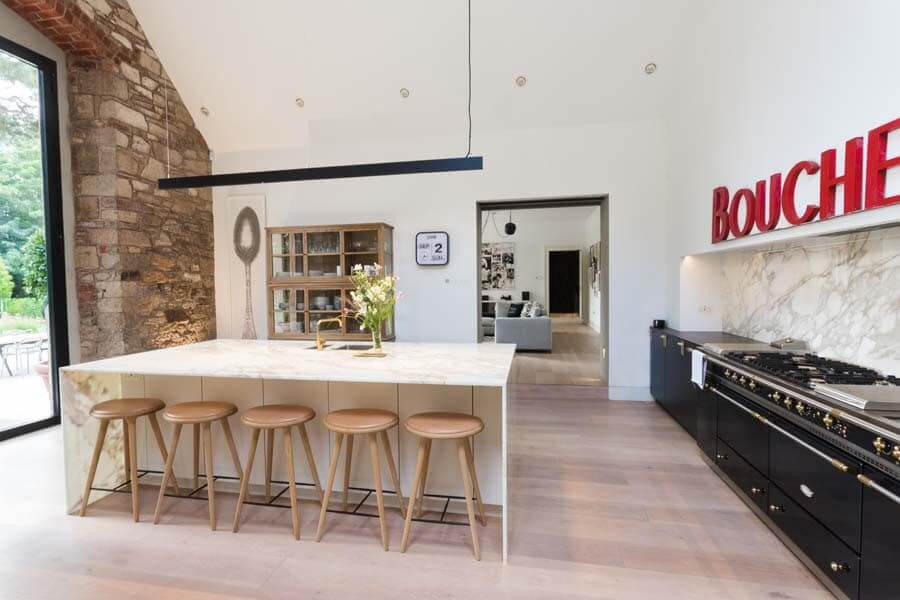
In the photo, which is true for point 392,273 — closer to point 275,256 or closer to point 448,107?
point 275,256

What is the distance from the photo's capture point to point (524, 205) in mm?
4910

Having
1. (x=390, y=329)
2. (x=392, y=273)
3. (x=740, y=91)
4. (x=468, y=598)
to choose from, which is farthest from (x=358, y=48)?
(x=468, y=598)

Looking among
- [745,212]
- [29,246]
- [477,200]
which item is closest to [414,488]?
[745,212]

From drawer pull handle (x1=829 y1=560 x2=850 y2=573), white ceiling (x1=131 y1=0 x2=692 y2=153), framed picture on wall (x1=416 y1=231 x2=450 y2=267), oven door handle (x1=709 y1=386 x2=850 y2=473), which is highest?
white ceiling (x1=131 y1=0 x2=692 y2=153)

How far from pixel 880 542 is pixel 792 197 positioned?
163 centimetres

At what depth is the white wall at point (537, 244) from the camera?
36.6 feet

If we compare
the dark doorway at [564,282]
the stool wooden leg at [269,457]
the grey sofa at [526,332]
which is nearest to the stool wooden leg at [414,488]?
the stool wooden leg at [269,457]

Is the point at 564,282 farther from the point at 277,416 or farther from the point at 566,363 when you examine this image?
the point at 277,416

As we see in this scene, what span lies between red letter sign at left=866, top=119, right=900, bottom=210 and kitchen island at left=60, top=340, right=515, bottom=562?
1.68 m

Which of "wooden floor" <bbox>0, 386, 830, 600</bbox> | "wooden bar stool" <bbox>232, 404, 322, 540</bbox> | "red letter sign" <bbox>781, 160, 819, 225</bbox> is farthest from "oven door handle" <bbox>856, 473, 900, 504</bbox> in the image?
"wooden bar stool" <bbox>232, 404, 322, 540</bbox>

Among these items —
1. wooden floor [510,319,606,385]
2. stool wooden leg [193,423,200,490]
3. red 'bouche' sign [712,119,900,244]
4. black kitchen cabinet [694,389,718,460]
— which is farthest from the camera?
wooden floor [510,319,606,385]

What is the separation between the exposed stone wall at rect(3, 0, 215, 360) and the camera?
395cm

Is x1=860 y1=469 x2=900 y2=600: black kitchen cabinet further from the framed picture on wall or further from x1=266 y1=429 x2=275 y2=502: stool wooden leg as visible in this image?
the framed picture on wall

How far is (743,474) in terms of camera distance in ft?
7.99
